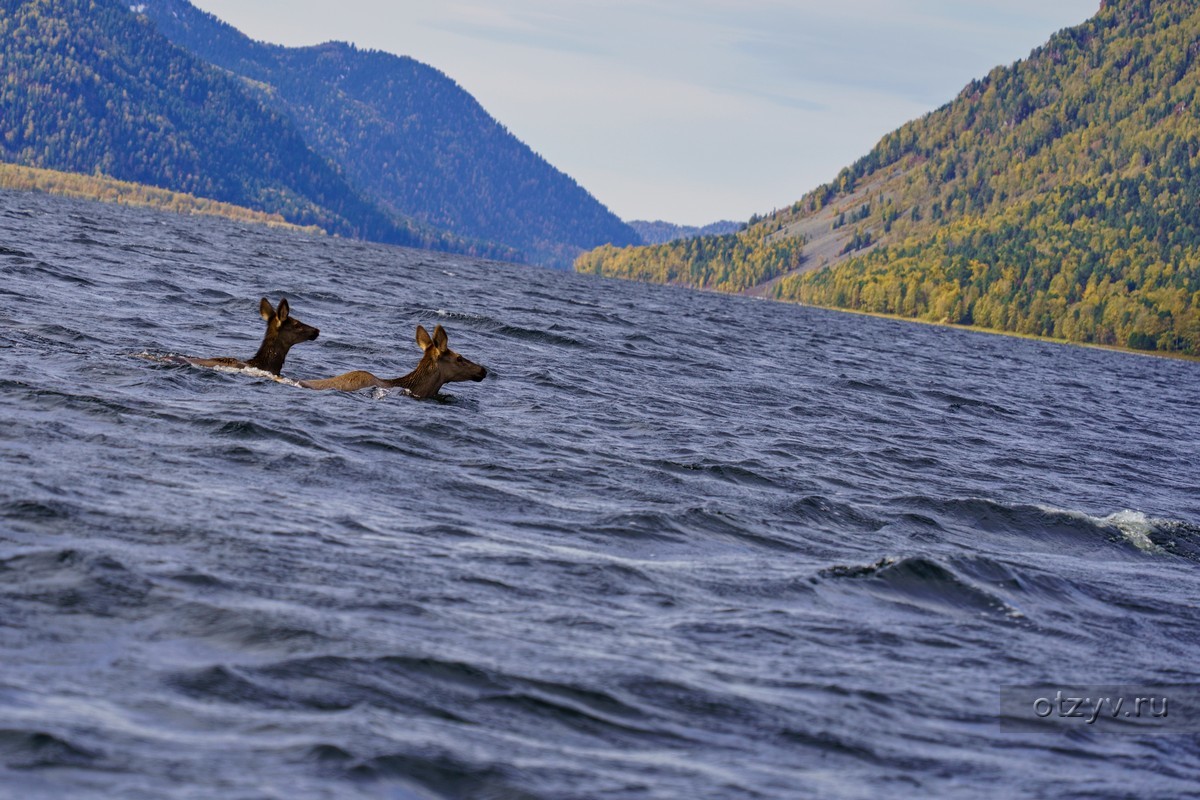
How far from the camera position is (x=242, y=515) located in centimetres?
1111

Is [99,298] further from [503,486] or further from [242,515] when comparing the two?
[242,515]

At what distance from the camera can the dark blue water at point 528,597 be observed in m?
6.62

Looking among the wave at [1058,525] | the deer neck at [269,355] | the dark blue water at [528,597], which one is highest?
the deer neck at [269,355]

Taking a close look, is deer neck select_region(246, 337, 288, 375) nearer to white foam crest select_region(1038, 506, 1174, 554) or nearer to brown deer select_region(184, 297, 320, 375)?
brown deer select_region(184, 297, 320, 375)

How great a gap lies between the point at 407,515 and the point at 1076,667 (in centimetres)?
613

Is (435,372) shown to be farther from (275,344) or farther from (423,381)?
(275,344)

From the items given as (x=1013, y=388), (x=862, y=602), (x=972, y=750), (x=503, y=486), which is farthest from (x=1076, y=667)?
(x=1013, y=388)

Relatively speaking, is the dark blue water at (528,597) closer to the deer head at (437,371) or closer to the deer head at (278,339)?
the deer head at (437,371)

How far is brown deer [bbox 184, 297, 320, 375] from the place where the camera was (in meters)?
19.8
